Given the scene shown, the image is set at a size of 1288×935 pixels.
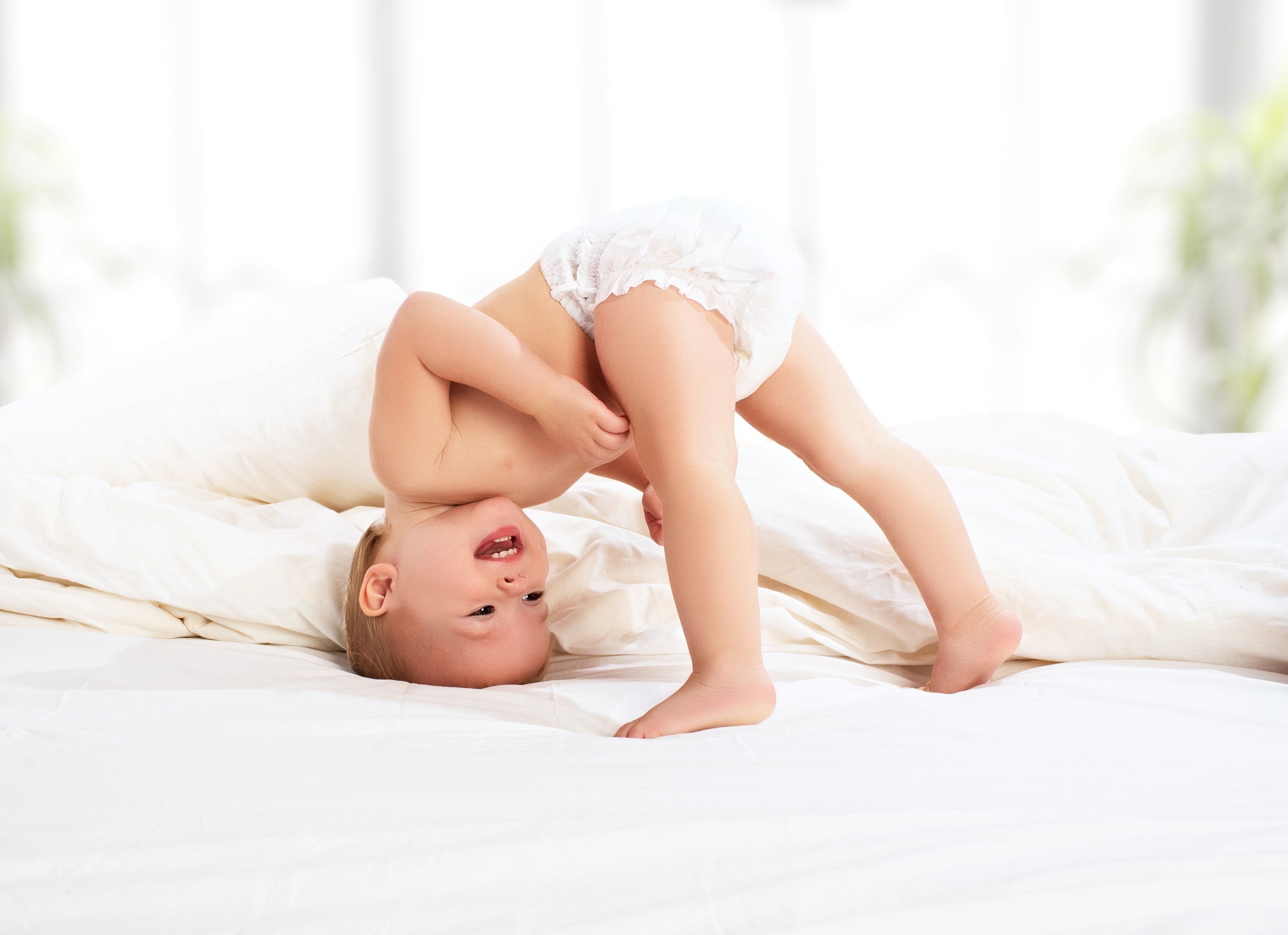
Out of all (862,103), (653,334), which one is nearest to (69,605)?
(653,334)

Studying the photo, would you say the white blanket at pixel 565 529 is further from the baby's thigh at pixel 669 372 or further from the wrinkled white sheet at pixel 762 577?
the baby's thigh at pixel 669 372

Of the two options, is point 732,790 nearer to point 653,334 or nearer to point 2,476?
point 653,334

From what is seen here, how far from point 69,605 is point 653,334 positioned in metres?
0.66

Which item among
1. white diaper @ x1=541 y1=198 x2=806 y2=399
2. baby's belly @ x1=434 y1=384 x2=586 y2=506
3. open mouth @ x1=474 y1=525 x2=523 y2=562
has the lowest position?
open mouth @ x1=474 y1=525 x2=523 y2=562

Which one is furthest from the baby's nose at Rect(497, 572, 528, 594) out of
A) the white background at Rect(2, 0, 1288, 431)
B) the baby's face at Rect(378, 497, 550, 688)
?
the white background at Rect(2, 0, 1288, 431)

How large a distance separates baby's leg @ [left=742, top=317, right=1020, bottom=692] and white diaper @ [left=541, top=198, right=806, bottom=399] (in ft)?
0.16

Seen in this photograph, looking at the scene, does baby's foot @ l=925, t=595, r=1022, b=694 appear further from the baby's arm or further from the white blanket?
the baby's arm

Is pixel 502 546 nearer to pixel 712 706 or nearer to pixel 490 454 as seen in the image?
pixel 490 454

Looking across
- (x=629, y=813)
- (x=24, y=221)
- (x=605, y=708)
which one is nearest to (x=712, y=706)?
(x=605, y=708)

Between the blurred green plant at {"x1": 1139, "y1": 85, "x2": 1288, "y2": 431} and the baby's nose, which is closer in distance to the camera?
the baby's nose

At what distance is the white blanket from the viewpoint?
3.34ft

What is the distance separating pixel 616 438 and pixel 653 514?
0.24 m

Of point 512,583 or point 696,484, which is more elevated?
point 696,484

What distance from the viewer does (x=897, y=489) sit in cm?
106
